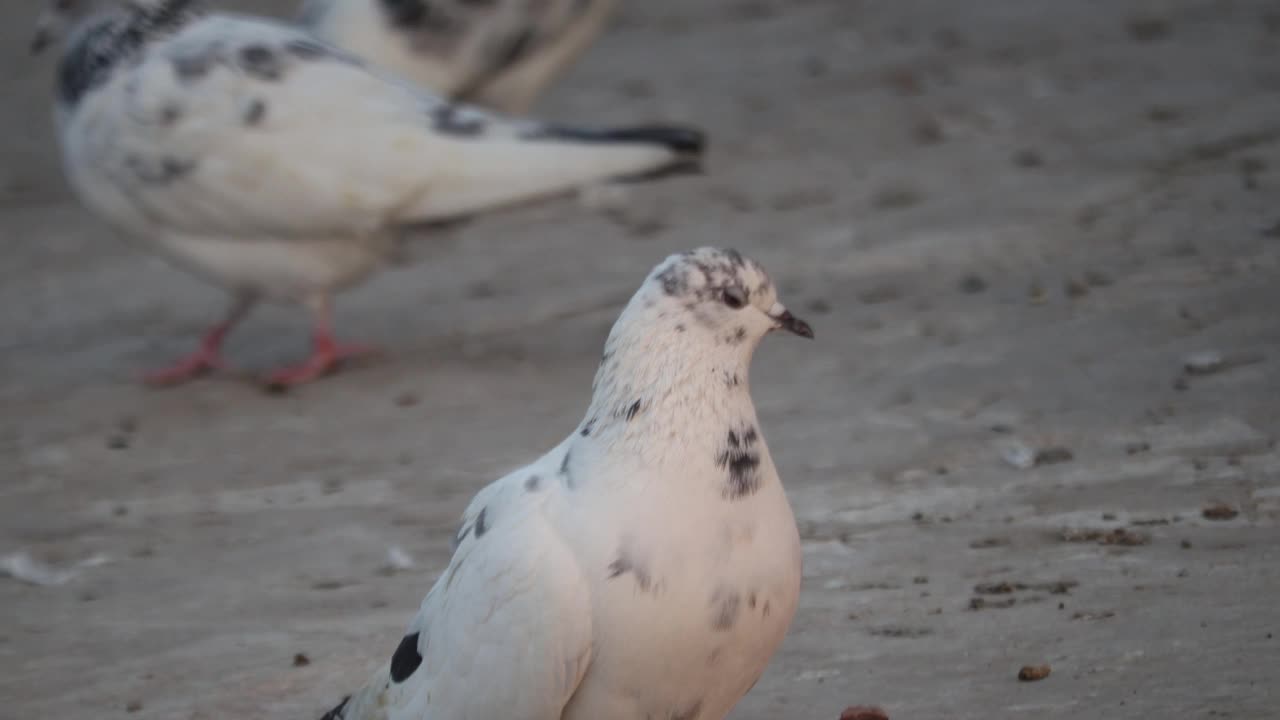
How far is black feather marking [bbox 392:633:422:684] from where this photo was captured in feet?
9.30

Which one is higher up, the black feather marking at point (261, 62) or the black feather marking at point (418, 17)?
the black feather marking at point (418, 17)

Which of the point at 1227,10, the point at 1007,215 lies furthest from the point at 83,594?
the point at 1227,10

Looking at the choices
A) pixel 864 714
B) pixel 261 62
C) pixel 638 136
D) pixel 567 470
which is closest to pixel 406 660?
pixel 567 470

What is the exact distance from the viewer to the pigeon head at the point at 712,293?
2.78m

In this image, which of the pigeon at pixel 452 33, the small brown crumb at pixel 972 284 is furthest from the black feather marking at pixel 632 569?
the pigeon at pixel 452 33

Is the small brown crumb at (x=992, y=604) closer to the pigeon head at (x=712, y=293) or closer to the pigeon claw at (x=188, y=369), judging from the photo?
the pigeon head at (x=712, y=293)

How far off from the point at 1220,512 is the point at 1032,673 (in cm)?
90

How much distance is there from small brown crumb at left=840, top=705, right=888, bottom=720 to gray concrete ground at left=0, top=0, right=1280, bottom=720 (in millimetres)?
42

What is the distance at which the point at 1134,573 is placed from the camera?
142 inches

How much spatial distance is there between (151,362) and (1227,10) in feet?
18.2

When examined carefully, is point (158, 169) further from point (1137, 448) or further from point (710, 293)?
point (710, 293)

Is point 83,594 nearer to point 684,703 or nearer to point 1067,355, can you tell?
point 684,703

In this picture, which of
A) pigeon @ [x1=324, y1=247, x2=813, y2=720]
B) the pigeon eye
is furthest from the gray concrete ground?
the pigeon eye

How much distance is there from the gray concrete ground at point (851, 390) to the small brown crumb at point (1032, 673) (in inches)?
0.8
